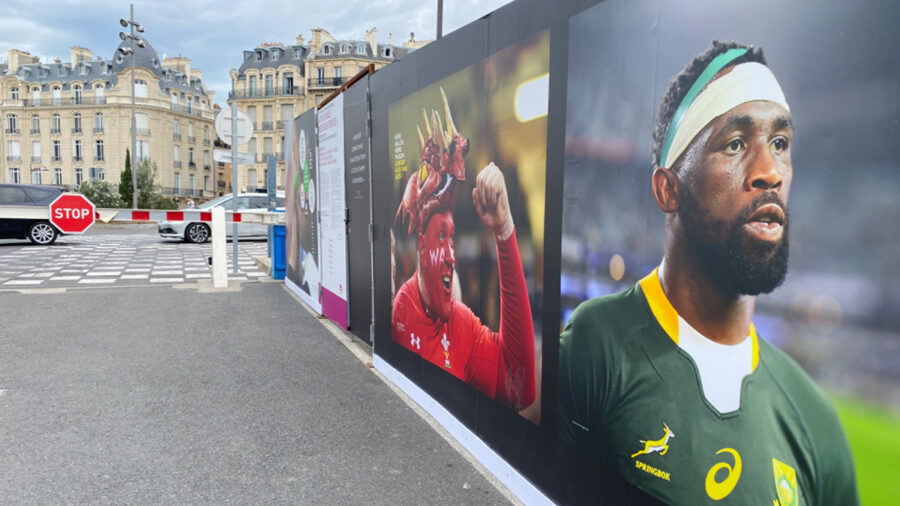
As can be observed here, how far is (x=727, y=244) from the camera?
1688 millimetres

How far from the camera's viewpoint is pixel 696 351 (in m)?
1.83

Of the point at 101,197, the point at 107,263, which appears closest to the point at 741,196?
the point at 107,263

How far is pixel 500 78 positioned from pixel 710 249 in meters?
1.52

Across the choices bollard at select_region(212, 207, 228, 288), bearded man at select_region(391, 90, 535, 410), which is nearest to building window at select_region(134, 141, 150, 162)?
bollard at select_region(212, 207, 228, 288)

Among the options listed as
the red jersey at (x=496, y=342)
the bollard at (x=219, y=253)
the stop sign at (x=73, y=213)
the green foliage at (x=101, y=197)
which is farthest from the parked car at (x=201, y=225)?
the green foliage at (x=101, y=197)

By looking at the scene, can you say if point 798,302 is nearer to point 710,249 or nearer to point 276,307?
point 710,249

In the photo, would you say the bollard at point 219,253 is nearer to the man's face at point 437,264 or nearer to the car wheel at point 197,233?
the man's face at point 437,264

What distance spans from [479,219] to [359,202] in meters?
2.44

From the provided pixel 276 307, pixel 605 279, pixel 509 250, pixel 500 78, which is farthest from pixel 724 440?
pixel 276 307

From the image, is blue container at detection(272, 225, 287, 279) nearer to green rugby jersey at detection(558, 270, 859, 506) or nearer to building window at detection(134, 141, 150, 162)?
green rugby jersey at detection(558, 270, 859, 506)

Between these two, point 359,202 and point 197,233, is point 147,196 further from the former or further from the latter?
point 359,202

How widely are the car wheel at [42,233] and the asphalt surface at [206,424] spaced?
12.4 metres

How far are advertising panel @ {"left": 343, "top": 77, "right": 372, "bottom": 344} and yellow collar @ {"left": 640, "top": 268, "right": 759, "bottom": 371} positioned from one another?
332 cm

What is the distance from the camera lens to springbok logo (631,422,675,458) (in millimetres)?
1943
